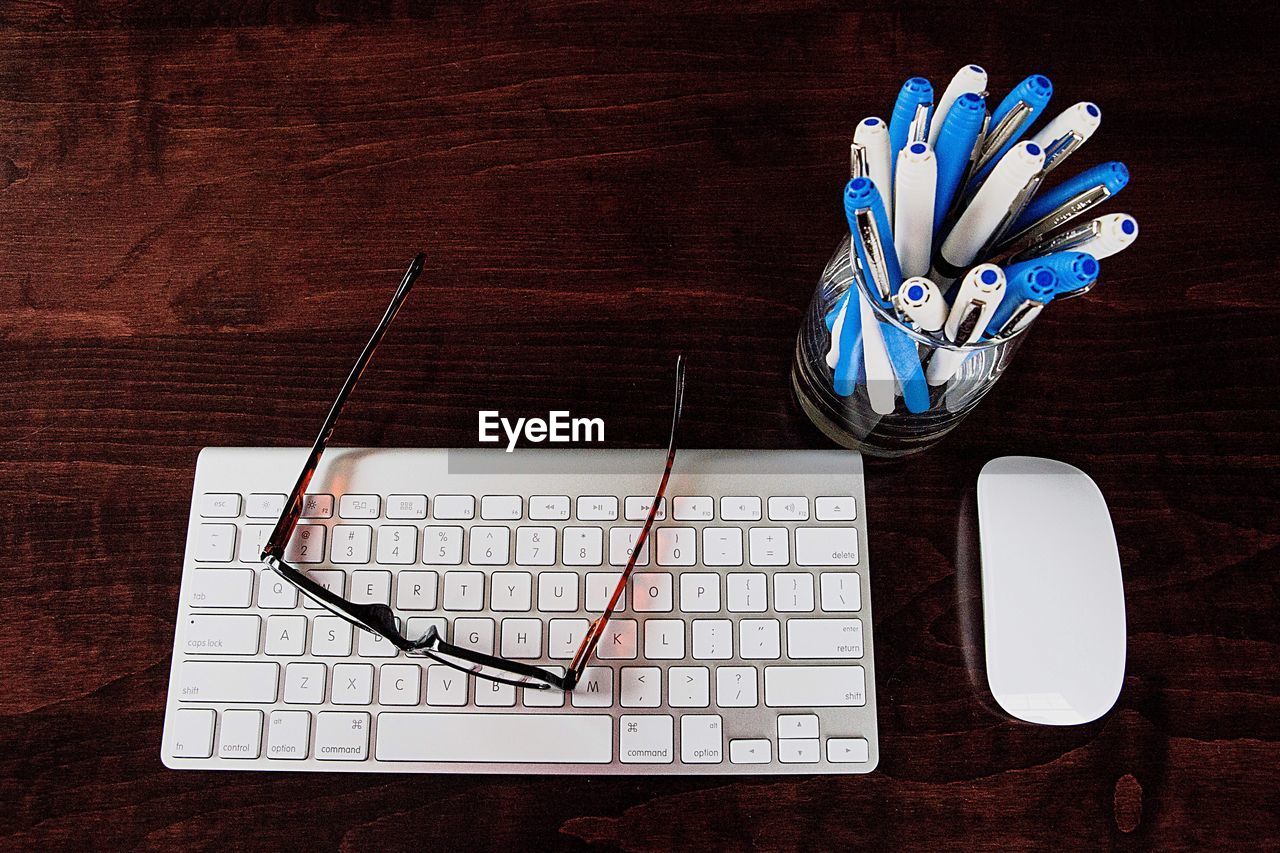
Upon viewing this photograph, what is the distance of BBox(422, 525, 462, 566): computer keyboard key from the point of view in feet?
1.80

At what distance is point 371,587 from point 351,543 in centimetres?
3

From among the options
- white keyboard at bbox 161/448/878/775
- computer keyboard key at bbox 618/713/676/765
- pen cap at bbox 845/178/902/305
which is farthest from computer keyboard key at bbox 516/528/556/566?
pen cap at bbox 845/178/902/305

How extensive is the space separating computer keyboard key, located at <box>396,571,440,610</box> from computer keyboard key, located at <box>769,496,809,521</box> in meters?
0.20

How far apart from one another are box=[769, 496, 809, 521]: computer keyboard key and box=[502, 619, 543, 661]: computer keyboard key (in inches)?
6.1

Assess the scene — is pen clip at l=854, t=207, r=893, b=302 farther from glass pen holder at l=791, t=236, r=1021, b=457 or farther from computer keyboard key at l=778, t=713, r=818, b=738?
computer keyboard key at l=778, t=713, r=818, b=738

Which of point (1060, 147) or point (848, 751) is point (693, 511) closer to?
point (848, 751)

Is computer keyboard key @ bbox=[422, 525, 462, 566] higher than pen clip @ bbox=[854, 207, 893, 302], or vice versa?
pen clip @ bbox=[854, 207, 893, 302]

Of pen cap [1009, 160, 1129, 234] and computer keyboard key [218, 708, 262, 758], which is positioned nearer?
pen cap [1009, 160, 1129, 234]

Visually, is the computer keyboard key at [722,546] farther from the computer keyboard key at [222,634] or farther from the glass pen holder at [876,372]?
the computer keyboard key at [222,634]

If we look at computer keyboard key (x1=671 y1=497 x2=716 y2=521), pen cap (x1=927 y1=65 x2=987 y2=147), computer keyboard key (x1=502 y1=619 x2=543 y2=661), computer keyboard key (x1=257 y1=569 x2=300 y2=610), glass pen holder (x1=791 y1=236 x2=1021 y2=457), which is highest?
pen cap (x1=927 y1=65 x2=987 y2=147)

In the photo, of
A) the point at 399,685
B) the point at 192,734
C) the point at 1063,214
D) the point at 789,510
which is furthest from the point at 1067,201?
the point at 192,734

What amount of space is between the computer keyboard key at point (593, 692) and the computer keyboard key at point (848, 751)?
0.42 feet

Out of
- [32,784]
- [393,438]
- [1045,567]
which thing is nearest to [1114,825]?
[1045,567]

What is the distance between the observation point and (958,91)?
0.42 m
